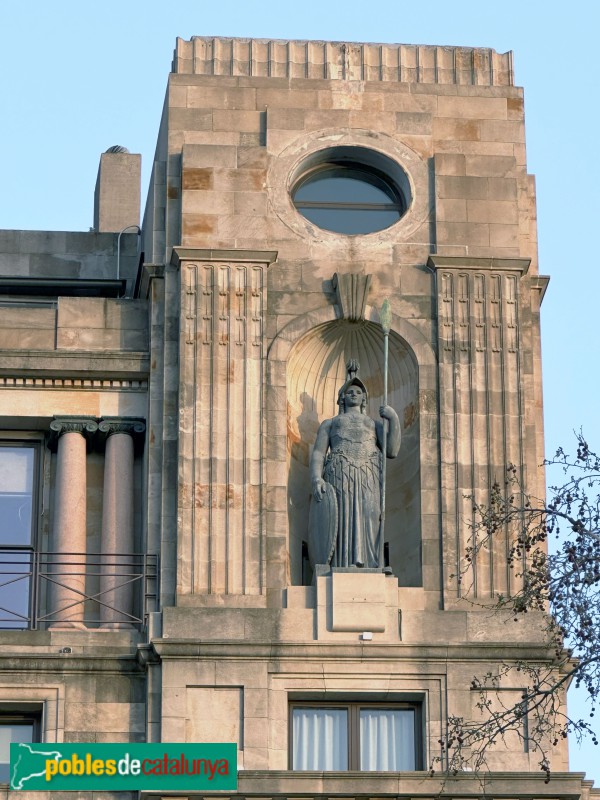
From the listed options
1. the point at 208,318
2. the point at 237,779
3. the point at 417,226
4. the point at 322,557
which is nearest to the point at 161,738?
the point at 237,779

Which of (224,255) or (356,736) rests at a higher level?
(224,255)

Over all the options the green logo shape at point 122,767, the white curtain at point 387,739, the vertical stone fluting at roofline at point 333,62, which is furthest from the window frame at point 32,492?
the vertical stone fluting at roofline at point 333,62

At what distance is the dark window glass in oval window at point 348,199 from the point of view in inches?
1587

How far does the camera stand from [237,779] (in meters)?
34.8

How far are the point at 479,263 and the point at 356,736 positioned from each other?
299 inches

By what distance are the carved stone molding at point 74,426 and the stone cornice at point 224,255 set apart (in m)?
2.77

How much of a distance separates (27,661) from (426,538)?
→ 5.99m

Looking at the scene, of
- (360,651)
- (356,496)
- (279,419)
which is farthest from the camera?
(279,419)

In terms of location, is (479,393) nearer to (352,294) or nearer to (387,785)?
(352,294)

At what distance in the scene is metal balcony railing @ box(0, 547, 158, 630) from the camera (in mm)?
37250

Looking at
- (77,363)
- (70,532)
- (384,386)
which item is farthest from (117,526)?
(384,386)

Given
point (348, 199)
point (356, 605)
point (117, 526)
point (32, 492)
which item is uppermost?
point (348, 199)

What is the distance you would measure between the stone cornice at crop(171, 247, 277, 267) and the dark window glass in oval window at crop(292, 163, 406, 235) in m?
1.59

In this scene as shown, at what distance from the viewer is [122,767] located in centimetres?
3519
